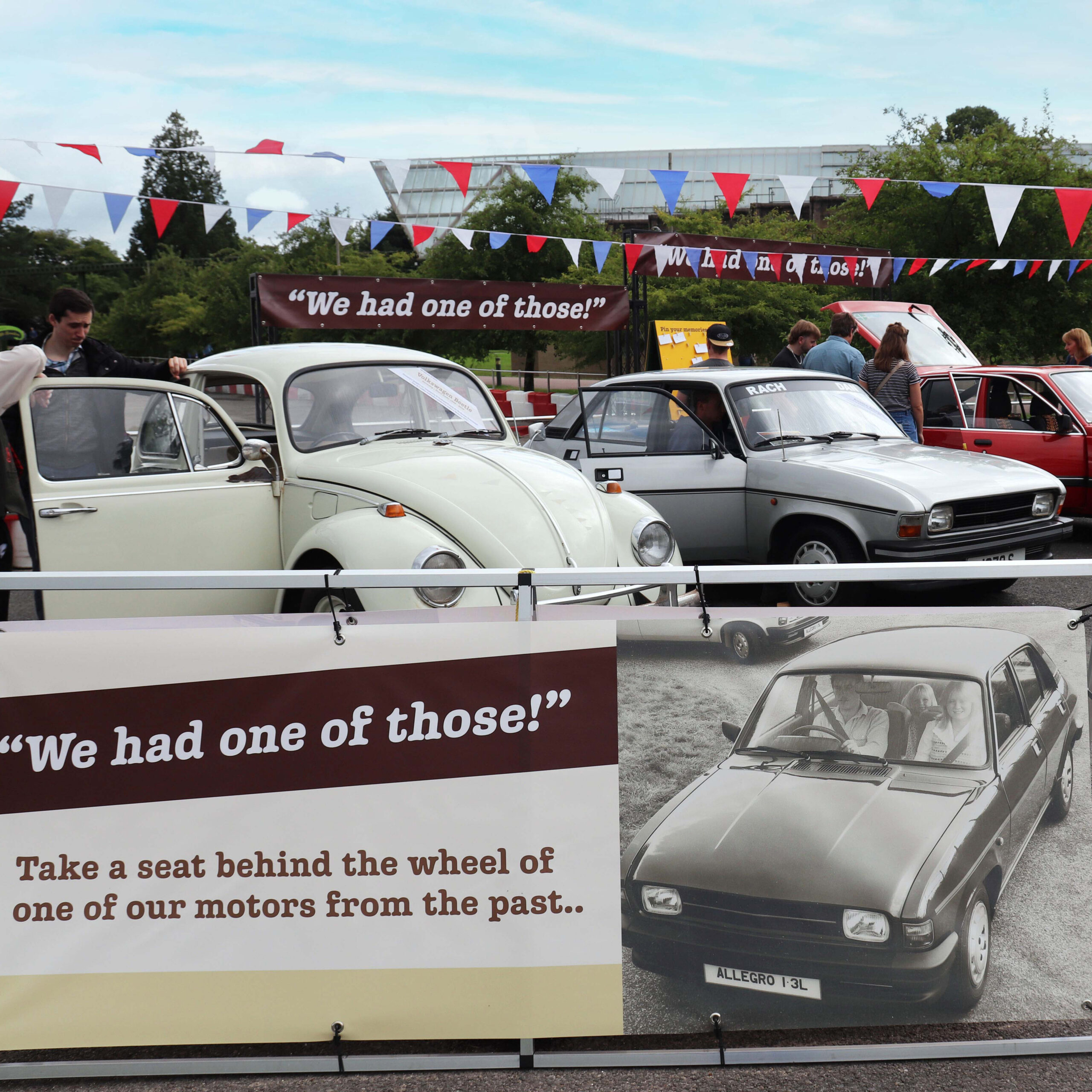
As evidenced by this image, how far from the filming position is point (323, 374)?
6070 mm

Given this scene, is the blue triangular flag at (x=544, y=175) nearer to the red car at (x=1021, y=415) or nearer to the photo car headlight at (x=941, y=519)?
the red car at (x=1021, y=415)

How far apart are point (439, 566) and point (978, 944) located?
279 cm

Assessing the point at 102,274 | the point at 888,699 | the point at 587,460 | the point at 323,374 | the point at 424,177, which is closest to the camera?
the point at 888,699

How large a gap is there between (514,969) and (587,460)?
5.66 meters

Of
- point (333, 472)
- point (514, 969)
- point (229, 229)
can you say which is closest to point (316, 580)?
point (514, 969)

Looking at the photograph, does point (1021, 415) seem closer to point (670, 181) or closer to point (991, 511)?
point (991, 511)

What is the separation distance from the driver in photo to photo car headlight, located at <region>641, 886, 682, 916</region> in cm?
54

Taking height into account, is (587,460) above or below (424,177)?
below

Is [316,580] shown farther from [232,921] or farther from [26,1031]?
[26,1031]

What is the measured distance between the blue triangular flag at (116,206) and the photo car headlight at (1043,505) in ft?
29.0

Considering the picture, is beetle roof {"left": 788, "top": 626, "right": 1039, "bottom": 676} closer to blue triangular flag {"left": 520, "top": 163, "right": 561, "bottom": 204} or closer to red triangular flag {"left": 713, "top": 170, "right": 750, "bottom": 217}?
blue triangular flag {"left": 520, "top": 163, "right": 561, "bottom": 204}

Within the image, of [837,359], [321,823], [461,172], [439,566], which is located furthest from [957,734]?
[461,172]

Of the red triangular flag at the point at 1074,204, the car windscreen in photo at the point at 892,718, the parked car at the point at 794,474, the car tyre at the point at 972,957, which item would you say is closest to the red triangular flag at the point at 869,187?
the red triangular flag at the point at 1074,204

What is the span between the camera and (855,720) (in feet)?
7.84
